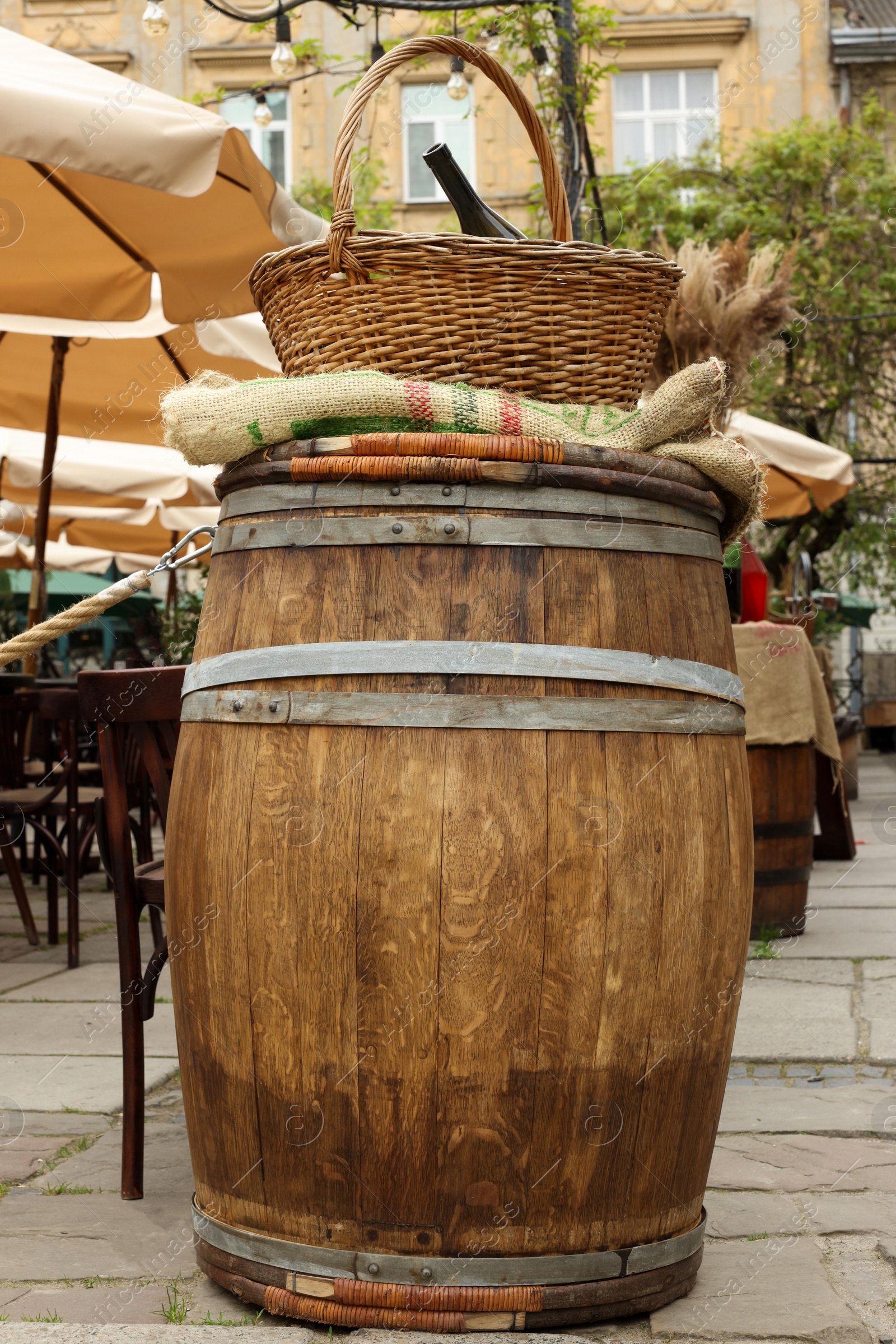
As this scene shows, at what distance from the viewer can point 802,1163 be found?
2586 mm

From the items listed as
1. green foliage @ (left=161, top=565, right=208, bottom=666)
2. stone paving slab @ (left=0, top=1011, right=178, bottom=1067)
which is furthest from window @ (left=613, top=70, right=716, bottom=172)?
stone paving slab @ (left=0, top=1011, right=178, bottom=1067)

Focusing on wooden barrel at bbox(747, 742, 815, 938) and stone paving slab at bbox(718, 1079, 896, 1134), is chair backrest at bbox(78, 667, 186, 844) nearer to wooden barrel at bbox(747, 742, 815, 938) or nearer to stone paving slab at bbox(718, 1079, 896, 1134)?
stone paving slab at bbox(718, 1079, 896, 1134)

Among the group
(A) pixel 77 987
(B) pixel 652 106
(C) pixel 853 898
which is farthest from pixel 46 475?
(B) pixel 652 106

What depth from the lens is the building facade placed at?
58.3 feet

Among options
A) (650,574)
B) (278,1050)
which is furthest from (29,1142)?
(650,574)

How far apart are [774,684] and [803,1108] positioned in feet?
6.47

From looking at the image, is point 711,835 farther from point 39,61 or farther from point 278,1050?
point 39,61

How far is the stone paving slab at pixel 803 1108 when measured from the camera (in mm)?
2805

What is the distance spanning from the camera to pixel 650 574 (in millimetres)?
1896

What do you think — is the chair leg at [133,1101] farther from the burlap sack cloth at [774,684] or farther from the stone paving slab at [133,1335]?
the burlap sack cloth at [774,684]

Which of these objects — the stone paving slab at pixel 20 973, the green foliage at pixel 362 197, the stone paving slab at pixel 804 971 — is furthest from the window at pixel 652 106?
the stone paving slab at pixel 20 973

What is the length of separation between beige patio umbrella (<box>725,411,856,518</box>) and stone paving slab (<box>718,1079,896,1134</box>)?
432 centimetres

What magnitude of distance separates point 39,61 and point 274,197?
730 millimetres

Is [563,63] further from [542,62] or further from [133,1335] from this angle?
[133,1335]
